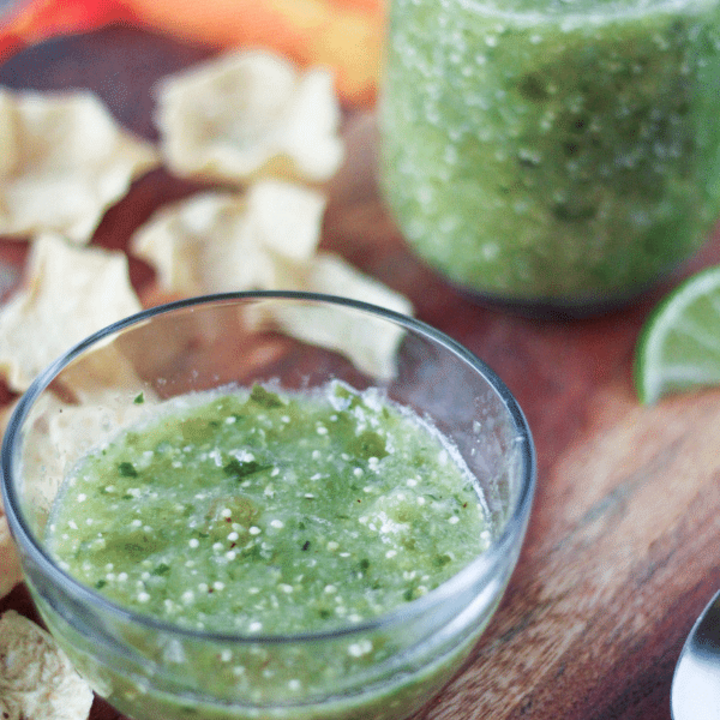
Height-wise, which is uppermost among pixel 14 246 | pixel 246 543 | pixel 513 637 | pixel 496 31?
pixel 496 31

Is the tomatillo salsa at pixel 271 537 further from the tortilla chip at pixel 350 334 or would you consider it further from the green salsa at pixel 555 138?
the green salsa at pixel 555 138

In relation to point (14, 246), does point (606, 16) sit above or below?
above

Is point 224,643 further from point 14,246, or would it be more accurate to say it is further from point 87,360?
point 14,246

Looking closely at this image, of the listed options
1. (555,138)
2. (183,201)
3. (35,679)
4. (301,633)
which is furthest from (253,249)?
(301,633)

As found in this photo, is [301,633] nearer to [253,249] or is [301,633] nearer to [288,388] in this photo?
[288,388]

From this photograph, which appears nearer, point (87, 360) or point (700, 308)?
point (87, 360)

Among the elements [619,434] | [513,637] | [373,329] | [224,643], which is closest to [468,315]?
[619,434]

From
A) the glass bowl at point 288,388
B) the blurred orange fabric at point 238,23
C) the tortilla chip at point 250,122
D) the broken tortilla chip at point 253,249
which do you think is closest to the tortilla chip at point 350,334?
the glass bowl at point 288,388
